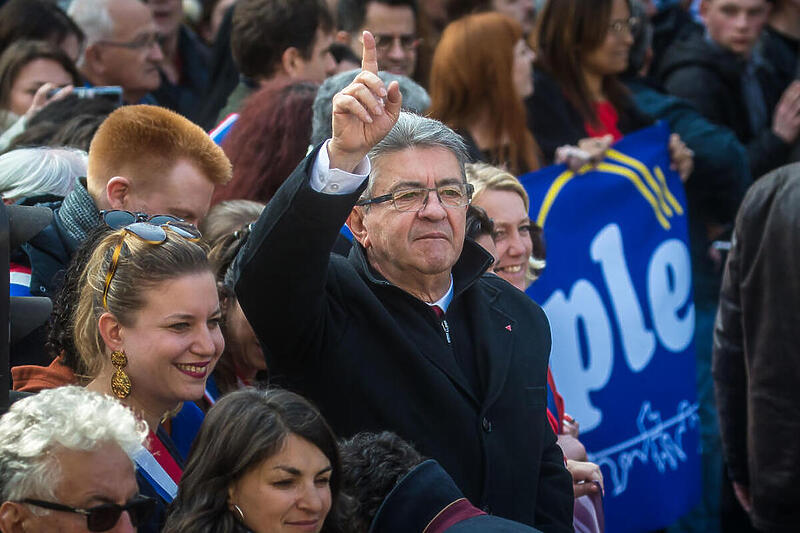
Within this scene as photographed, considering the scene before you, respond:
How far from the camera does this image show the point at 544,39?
645 cm

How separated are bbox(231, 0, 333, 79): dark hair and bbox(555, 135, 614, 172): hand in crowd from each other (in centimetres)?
119

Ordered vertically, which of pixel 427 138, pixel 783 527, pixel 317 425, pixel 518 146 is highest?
pixel 427 138

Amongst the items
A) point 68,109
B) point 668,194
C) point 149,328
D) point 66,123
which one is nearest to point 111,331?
point 149,328

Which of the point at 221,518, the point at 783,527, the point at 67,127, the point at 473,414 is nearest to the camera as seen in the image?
the point at 221,518

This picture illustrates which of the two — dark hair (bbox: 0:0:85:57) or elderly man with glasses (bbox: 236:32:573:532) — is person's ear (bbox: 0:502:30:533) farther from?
dark hair (bbox: 0:0:85:57)

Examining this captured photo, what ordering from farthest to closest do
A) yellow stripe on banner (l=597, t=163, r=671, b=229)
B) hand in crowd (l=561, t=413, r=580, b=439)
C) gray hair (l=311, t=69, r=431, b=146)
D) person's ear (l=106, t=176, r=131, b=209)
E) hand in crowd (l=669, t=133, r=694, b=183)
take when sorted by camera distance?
hand in crowd (l=669, t=133, r=694, b=183), yellow stripe on banner (l=597, t=163, r=671, b=229), hand in crowd (l=561, t=413, r=580, b=439), gray hair (l=311, t=69, r=431, b=146), person's ear (l=106, t=176, r=131, b=209)

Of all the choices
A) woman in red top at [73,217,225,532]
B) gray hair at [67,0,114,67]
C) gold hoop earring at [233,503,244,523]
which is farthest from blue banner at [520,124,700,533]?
gold hoop earring at [233,503,244,523]

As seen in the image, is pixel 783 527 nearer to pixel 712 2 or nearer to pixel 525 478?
pixel 525 478

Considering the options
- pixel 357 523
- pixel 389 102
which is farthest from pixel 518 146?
pixel 357 523

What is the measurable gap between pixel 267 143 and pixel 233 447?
6.87 ft

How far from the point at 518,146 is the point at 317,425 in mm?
3093

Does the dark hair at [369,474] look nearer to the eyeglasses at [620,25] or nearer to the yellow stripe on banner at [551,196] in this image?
the yellow stripe on banner at [551,196]

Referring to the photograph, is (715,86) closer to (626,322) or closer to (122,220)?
(626,322)

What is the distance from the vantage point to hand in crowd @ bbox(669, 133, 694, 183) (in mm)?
6355
